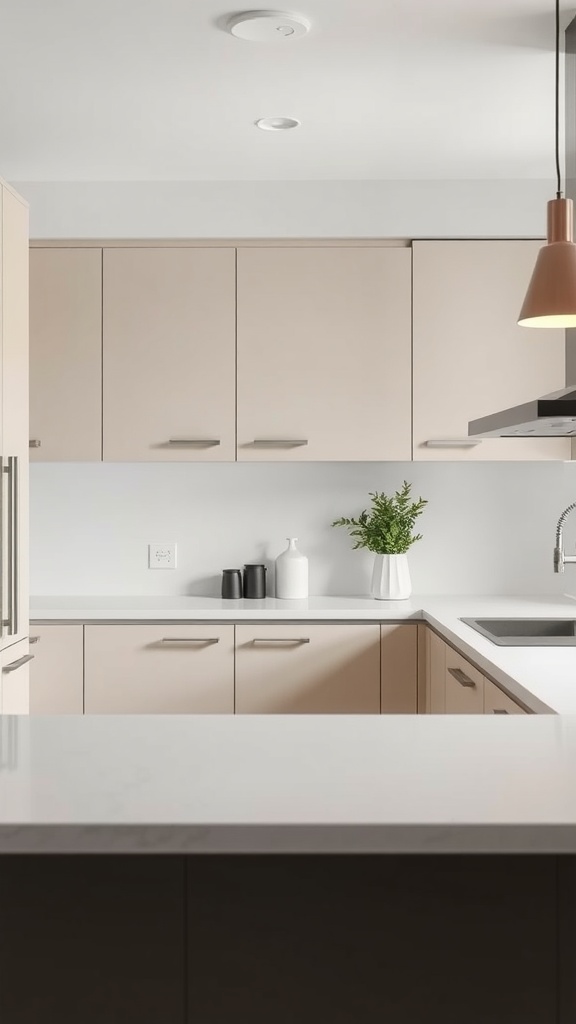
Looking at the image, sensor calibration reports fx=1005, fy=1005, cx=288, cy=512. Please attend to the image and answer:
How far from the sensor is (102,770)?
127 centimetres

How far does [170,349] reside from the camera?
3.74 meters

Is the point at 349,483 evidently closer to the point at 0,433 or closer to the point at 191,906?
the point at 0,433

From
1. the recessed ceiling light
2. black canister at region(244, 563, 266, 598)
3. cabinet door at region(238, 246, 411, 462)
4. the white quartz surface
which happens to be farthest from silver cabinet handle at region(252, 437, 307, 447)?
the white quartz surface

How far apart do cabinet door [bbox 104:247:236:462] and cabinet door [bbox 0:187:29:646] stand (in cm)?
76

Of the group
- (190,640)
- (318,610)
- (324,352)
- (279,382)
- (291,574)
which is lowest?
(190,640)

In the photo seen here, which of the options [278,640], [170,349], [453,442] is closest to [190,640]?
[278,640]

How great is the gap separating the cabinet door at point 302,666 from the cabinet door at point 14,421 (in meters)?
0.89

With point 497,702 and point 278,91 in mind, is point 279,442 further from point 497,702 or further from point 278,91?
point 497,702

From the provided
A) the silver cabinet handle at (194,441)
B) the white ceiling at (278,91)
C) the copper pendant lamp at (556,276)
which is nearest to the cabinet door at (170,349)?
the silver cabinet handle at (194,441)

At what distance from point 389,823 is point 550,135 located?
2.78 metres

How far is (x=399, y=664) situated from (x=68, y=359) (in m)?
1.65

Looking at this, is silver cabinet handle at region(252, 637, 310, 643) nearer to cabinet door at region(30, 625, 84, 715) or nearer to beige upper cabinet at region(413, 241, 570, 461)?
cabinet door at region(30, 625, 84, 715)

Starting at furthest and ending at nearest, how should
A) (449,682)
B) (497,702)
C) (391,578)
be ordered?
(391,578)
(449,682)
(497,702)

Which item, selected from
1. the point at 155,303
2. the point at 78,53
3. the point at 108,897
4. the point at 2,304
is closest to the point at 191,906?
the point at 108,897
